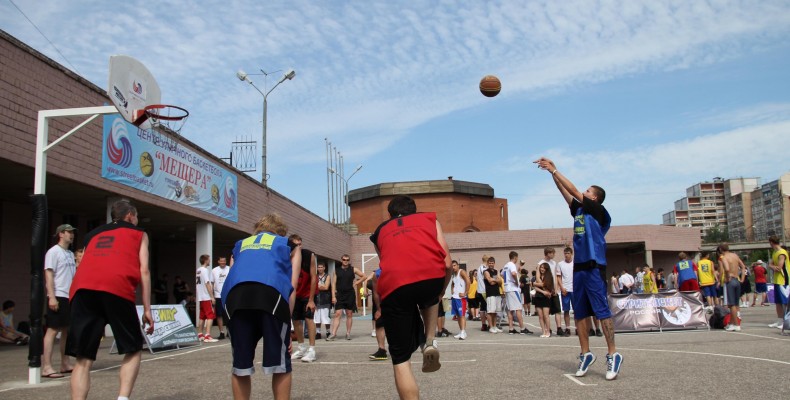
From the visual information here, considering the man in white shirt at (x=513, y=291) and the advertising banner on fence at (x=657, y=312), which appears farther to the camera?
the man in white shirt at (x=513, y=291)

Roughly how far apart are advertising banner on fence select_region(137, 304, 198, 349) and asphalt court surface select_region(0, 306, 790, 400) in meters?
0.87

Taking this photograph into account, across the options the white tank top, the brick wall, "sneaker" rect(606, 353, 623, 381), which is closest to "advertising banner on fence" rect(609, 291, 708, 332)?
the white tank top

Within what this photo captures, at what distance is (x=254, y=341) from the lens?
502 centimetres

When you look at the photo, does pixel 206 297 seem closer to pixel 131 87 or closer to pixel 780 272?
pixel 131 87

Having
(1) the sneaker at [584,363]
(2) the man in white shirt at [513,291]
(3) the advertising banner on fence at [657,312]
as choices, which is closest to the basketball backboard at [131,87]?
(1) the sneaker at [584,363]

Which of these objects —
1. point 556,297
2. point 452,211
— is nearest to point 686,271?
point 556,297

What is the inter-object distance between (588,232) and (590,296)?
73 cm

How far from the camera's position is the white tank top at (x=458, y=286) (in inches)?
663

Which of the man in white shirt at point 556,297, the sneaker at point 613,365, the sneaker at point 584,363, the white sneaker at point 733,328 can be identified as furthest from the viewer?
the man in white shirt at point 556,297

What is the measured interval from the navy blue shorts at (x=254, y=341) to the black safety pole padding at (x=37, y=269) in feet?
14.6

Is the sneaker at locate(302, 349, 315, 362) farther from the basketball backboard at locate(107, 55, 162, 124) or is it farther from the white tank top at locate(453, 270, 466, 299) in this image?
the white tank top at locate(453, 270, 466, 299)

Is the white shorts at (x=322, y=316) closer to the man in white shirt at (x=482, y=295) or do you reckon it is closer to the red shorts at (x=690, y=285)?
the man in white shirt at (x=482, y=295)

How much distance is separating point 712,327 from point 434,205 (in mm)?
39099

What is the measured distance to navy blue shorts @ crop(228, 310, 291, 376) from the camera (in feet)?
16.1
